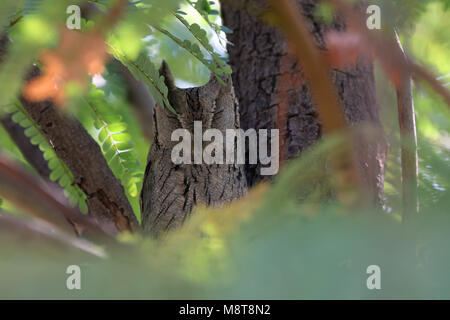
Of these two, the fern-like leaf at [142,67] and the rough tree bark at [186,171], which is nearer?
the fern-like leaf at [142,67]

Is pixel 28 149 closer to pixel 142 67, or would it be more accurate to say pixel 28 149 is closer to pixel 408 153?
pixel 142 67

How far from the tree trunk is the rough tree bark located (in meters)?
0.16

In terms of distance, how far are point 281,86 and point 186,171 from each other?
0.41m

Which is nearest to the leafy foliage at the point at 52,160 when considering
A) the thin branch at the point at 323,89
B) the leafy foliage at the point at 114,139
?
the leafy foliage at the point at 114,139

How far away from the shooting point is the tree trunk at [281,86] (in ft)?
4.83

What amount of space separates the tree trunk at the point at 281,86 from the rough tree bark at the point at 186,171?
Result: 160mm

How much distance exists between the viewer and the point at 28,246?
1.29ft

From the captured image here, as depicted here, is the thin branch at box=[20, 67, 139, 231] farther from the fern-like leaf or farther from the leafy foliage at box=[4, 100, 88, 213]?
the fern-like leaf

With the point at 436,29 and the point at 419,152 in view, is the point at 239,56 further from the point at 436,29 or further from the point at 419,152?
the point at 419,152

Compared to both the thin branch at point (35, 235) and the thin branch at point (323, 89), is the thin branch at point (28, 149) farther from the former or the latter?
the thin branch at point (323, 89)

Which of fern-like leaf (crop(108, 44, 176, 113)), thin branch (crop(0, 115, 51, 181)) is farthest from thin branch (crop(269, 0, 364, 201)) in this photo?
thin branch (crop(0, 115, 51, 181))

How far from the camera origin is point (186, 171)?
4.68 feet

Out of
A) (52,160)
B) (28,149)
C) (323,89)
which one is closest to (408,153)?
(323,89)

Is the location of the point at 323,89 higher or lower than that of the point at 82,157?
lower
